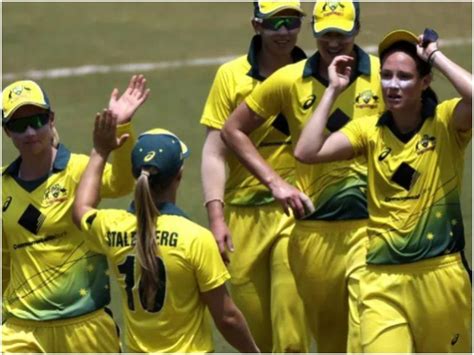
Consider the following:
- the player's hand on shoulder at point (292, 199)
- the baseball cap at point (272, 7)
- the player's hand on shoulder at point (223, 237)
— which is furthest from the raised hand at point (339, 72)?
the player's hand on shoulder at point (223, 237)

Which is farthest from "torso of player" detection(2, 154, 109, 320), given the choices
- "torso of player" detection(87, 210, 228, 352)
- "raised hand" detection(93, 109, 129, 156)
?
"torso of player" detection(87, 210, 228, 352)

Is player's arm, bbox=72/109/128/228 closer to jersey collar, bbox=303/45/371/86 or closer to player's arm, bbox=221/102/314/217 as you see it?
player's arm, bbox=221/102/314/217

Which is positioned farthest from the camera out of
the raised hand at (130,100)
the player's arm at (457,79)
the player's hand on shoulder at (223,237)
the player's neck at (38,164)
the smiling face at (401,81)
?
the player's hand on shoulder at (223,237)

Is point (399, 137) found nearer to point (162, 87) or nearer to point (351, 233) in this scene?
point (351, 233)

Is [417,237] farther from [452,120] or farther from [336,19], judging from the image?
[336,19]

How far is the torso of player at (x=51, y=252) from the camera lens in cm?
925

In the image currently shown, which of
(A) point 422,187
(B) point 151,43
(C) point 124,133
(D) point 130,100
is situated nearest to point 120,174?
(C) point 124,133

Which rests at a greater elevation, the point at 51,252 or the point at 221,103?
the point at 221,103

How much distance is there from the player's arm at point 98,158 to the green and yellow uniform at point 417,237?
4.54 ft

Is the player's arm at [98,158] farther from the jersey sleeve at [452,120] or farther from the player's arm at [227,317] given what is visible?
the jersey sleeve at [452,120]

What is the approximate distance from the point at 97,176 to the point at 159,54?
518 inches

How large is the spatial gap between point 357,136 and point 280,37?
154 centimetres

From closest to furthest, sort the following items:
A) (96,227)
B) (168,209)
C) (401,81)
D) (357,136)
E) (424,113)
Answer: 1. (168,209)
2. (96,227)
3. (401,81)
4. (424,113)
5. (357,136)

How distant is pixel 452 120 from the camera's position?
28.8 ft
